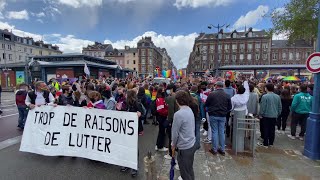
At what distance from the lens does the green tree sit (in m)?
10.6

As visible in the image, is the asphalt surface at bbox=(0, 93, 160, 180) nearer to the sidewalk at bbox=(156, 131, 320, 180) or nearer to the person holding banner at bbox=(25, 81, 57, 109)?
the sidewalk at bbox=(156, 131, 320, 180)

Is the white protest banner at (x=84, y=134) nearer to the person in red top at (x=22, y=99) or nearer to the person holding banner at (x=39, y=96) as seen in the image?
the person holding banner at (x=39, y=96)

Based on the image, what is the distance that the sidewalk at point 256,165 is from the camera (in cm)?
407

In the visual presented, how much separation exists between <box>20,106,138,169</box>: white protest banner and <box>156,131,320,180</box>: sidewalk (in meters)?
1.01

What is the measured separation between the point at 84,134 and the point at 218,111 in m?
3.28

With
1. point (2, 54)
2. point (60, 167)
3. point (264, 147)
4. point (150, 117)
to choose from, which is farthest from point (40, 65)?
point (2, 54)

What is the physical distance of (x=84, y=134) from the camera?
445 cm

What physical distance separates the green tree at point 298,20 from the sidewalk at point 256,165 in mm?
8670

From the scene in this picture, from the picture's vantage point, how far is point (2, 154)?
205 inches

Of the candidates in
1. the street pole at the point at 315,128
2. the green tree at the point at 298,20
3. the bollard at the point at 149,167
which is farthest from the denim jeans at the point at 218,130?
the green tree at the point at 298,20

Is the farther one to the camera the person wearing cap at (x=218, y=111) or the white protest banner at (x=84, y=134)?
the person wearing cap at (x=218, y=111)

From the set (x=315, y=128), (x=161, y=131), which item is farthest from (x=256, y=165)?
(x=161, y=131)

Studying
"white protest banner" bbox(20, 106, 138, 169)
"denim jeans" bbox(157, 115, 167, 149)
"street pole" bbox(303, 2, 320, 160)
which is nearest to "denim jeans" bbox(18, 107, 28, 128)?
"white protest banner" bbox(20, 106, 138, 169)

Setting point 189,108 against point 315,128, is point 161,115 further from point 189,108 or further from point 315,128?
point 315,128
